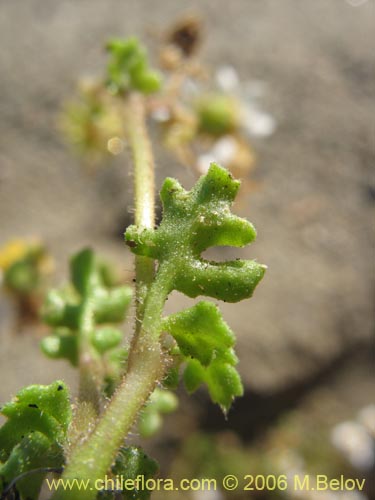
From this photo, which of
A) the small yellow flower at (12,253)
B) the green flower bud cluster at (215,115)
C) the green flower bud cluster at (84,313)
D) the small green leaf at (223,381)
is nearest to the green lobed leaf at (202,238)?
the small green leaf at (223,381)

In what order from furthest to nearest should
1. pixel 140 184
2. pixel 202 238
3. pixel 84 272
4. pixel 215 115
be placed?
pixel 215 115 < pixel 84 272 < pixel 140 184 < pixel 202 238

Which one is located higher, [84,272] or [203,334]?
[84,272]

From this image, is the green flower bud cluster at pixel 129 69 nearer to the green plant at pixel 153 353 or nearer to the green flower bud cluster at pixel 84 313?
the green flower bud cluster at pixel 84 313

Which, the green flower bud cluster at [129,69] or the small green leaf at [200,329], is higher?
the green flower bud cluster at [129,69]

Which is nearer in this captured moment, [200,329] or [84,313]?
[200,329]

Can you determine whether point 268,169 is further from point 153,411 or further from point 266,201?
point 153,411

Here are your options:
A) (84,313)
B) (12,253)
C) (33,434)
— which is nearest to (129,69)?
(84,313)

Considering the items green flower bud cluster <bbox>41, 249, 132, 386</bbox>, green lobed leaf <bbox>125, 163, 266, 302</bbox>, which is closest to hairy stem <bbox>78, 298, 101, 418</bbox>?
green flower bud cluster <bbox>41, 249, 132, 386</bbox>

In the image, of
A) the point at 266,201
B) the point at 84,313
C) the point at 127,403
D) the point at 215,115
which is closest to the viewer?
the point at 127,403
